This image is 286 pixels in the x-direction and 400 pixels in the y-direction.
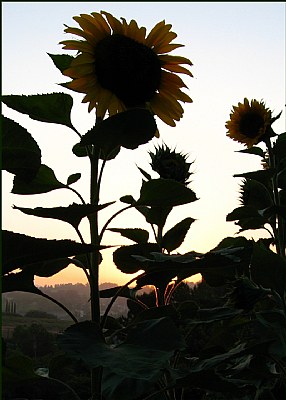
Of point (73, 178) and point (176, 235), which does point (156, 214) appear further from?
point (73, 178)

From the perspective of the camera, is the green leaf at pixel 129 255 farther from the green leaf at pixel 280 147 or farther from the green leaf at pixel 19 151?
the green leaf at pixel 280 147

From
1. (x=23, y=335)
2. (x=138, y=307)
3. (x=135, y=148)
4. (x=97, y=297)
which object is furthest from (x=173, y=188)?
(x=23, y=335)

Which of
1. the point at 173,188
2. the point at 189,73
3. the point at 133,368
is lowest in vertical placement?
the point at 133,368

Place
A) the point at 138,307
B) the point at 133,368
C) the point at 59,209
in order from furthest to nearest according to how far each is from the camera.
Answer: the point at 138,307 < the point at 59,209 < the point at 133,368

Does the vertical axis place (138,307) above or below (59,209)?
below

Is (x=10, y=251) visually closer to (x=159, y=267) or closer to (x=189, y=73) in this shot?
(x=159, y=267)

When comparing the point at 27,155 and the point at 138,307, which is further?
the point at 138,307

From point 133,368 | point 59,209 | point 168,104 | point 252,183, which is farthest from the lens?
point 252,183

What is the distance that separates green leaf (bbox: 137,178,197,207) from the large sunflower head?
194mm

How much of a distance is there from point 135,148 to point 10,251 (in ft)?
1.07

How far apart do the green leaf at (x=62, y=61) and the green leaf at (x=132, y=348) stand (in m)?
0.51

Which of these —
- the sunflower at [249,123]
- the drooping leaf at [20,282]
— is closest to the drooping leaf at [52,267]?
the drooping leaf at [20,282]

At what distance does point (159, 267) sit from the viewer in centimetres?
93

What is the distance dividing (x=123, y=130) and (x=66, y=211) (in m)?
0.16
